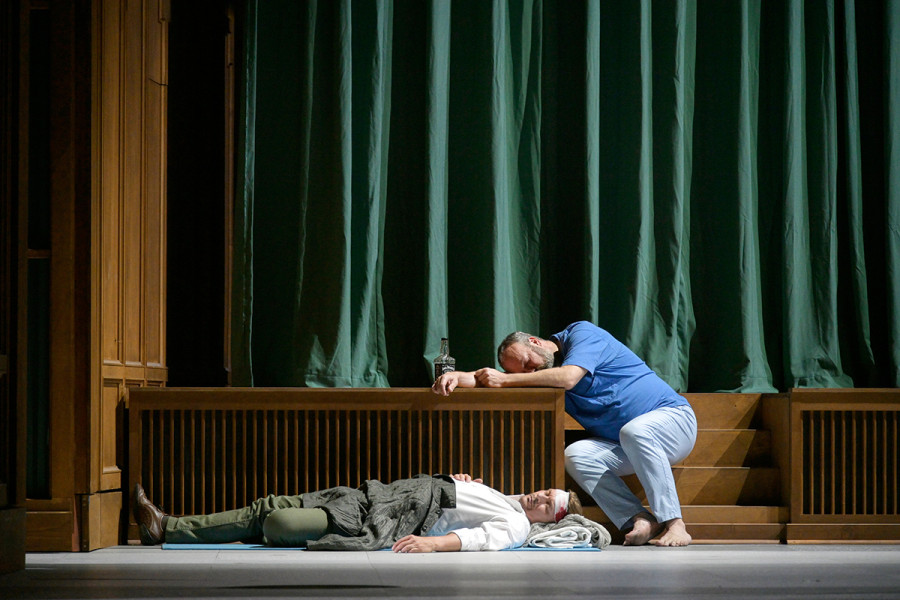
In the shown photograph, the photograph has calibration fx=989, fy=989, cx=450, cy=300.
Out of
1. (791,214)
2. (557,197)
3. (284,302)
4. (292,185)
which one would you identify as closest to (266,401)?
(284,302)

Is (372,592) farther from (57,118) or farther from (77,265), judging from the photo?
(57,118)

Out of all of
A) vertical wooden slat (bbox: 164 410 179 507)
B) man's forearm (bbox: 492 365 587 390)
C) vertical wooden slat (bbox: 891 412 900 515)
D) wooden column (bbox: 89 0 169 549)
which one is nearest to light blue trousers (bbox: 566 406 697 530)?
man's forearm (bbox: 492 365 587 390)

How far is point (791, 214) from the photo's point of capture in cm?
343

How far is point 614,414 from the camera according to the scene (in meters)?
3.07

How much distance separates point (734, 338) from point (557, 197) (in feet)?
2.61

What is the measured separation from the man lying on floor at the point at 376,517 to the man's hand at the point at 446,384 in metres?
0.26

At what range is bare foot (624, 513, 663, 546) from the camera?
285 cm

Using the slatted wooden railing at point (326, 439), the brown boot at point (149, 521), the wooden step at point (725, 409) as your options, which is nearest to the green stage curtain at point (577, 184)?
the wooden step at point (725, 409)

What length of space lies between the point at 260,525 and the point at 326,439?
0.33m

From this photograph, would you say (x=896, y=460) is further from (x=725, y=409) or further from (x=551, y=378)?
(x=551, y=378)

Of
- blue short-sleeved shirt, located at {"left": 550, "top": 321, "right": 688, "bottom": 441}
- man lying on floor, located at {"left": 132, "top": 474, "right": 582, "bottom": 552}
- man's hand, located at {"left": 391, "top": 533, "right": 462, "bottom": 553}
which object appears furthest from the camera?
blue short-sleeved shirt, located at {"left": 550, "top": 321, "right": 688, "bottom": 441}

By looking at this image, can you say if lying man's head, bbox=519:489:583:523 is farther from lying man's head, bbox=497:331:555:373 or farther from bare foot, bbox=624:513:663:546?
lying man's head, bbox=497:331:555:373

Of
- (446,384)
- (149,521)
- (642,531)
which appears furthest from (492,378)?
(149,521)

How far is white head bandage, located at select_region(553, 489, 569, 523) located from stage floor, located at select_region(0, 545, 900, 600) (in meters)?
0.18
